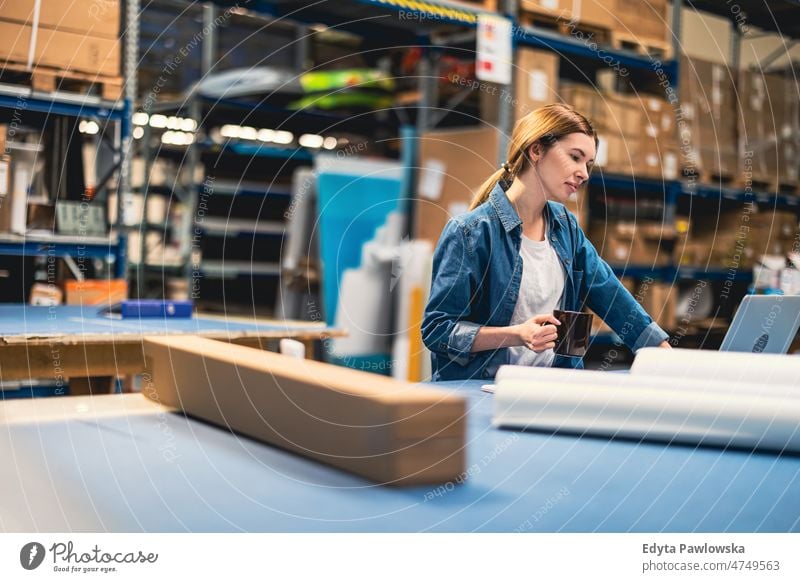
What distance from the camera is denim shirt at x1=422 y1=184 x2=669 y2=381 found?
6.94 ft

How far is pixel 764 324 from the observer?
6.20 ft

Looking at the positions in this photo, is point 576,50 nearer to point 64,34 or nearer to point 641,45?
point 641,45

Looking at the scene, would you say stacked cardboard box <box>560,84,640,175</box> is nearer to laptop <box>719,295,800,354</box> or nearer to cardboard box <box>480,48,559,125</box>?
cardboard box <box>480,48,559,125</box>

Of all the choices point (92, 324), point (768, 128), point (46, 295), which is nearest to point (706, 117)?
point (768, 128)

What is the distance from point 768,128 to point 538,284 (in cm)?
396

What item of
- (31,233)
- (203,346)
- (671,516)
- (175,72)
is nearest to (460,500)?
(671,516)

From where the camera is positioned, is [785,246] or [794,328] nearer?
[794,328]

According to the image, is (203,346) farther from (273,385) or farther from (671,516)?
(671,516)

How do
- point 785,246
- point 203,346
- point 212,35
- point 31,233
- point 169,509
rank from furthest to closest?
point 212,35
point 785,246
point 31,233
point 203,346
point 169,509

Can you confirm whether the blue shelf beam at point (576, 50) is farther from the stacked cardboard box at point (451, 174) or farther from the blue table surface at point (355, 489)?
the blue table surface at point (355, 489)

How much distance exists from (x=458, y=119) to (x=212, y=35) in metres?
2.20

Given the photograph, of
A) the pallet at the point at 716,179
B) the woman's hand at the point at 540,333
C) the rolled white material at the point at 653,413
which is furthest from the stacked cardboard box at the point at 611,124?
the rolled white material at the point at 653,413

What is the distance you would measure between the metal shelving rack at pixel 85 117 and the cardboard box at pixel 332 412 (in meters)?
2.36

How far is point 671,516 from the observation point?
1036 mm
